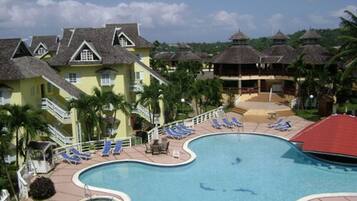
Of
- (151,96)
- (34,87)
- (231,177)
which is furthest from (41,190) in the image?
(151,96)

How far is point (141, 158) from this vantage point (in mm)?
27062

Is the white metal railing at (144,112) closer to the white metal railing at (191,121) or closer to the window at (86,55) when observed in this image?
the white metal railing at (191,121)

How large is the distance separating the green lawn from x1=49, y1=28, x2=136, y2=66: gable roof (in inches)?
789

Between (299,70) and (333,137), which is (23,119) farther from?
(299,70)

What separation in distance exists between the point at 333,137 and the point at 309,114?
1626cm

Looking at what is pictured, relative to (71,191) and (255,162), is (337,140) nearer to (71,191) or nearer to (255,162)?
(255,162)

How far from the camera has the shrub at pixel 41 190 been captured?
64.4 feet

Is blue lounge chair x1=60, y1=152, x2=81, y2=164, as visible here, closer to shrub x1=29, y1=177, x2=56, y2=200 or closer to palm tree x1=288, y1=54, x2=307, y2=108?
shrub x1=29, y1=177, x2=56, y2=200

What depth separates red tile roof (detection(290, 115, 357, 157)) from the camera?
25209mm

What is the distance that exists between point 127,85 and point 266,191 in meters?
18.8

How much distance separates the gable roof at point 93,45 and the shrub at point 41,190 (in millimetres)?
14393

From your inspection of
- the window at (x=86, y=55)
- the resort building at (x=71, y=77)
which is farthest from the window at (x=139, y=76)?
the window at (x=86, y=55)

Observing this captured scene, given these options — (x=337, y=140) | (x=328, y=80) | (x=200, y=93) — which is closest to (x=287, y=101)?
(x=328, y=80)

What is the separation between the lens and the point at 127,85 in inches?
1404
